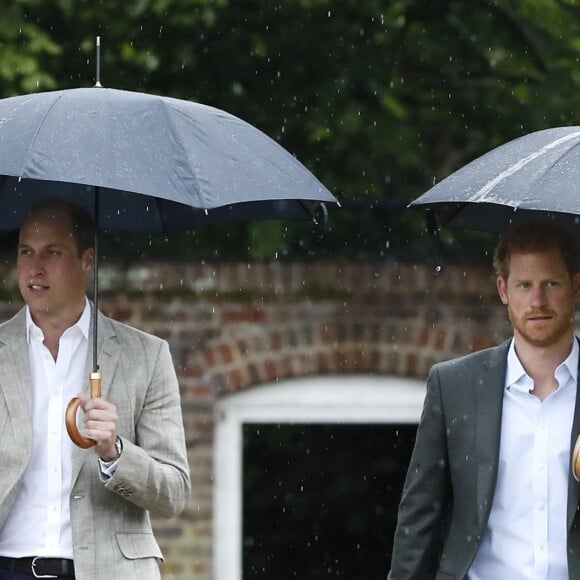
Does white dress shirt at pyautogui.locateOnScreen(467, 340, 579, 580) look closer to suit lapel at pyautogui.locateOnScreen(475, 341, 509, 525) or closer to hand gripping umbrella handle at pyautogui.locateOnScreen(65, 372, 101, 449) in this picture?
suit lapel at pyautogui.locateOnScreen(475, 341, 509, 525)

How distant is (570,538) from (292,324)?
11.4 feet

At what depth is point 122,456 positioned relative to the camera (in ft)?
14.6

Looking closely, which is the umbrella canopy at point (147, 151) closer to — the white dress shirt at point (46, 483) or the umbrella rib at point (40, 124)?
the umbrella rib at point (40, 124)

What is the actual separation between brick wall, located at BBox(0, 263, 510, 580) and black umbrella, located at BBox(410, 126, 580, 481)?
8.76 ft

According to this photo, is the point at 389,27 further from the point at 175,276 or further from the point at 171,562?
the point at 171,562

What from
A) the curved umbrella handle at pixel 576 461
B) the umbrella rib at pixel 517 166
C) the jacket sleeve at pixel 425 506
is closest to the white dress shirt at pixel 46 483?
the jacket sleeve at pixel 425 506

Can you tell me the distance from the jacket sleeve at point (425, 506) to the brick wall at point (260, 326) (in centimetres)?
304

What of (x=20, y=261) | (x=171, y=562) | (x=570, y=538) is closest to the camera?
(x=570, y=538)

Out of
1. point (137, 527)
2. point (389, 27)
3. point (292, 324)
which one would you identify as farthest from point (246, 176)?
point (389, 27)

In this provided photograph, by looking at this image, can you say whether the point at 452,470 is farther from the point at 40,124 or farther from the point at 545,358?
the point at 40,124

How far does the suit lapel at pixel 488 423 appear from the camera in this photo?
4.30 m

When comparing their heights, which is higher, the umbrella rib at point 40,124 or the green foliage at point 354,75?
the green foliage at point 354,75

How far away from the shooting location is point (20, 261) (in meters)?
4.61

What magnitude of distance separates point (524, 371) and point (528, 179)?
560mm
